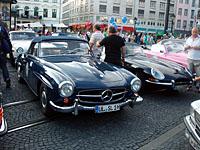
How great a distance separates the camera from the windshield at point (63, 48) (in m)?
6.12

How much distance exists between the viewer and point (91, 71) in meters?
5.16

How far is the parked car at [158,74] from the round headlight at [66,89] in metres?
2.84

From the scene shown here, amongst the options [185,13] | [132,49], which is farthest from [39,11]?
[132,49]

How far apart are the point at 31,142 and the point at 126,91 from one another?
1846 mm

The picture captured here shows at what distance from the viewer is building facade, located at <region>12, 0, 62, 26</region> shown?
3095 inches

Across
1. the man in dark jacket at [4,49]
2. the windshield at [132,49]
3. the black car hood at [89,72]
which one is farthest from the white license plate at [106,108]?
the windshield at [132,49]

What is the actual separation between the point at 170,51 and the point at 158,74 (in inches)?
166

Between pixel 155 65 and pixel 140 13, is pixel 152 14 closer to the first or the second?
pixel 140 13

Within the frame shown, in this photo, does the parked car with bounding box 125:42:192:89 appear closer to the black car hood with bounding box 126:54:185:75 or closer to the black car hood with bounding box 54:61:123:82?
the black car hood with bounding box 126:54:185:75

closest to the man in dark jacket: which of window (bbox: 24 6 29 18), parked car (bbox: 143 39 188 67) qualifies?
parked car (bbox: 143 39 188 67)

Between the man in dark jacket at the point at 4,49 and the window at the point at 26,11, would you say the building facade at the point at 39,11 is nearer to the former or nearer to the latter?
the window at the point at 26,11

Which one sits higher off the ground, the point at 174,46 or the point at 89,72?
the point at 174,46

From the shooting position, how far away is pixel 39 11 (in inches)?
3221

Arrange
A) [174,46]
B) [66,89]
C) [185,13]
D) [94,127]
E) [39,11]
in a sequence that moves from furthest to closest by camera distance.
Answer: [39,11]
[185,13]
[174,46]
[94,127]
[66,89]
